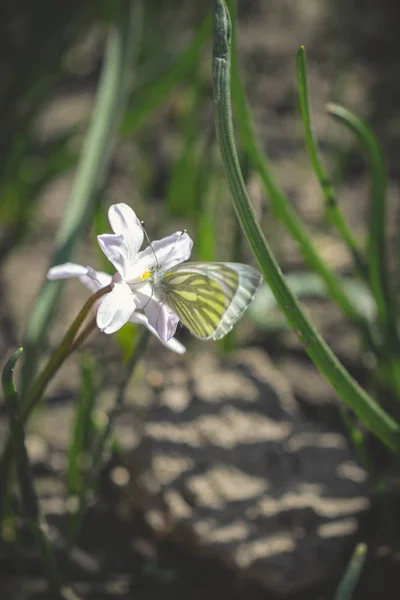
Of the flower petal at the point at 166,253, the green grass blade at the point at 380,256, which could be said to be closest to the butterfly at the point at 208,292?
the flower petal at the point at 166,253

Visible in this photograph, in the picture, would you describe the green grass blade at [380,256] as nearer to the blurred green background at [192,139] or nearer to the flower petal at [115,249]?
the blurred green background at [192,139]

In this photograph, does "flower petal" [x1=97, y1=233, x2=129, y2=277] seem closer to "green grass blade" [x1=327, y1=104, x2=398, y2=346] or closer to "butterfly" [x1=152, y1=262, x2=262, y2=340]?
"butterfly" [x1=152, y1=262, x2=262, y2=340]

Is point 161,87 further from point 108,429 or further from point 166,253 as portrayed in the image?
point 108,429

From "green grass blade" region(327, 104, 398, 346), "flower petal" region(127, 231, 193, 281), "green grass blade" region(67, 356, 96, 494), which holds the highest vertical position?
"flower petal" region(127, 231, 193, 281)

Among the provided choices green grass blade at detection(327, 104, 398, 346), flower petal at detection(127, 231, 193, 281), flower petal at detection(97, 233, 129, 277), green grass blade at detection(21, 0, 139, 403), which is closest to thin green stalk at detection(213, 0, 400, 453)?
flower petal at detection(127, 231, 193, 281)

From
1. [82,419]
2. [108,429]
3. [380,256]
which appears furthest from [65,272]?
[380,256]
